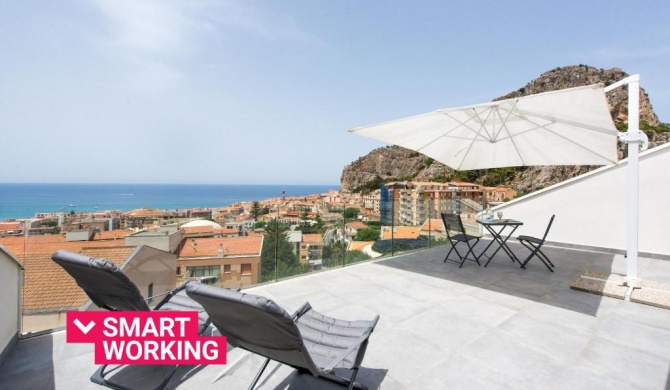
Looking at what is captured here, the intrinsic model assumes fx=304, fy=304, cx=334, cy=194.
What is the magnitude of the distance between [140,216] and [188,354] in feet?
6.20

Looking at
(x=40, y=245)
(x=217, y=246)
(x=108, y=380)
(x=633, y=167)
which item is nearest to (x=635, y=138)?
(x=633, y=167)

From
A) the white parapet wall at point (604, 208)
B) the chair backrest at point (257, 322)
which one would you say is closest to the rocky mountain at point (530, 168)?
the white parapet wall at point (604, 208)

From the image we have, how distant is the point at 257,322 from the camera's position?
1.45 m

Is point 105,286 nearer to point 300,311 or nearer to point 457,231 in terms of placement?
point 300,311

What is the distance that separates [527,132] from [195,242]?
16.6ft

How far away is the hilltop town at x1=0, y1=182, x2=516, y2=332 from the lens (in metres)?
2.63

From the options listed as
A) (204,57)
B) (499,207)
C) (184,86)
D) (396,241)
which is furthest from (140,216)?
(499,207)

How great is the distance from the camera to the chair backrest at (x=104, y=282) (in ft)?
6.03

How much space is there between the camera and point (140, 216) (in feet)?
11.0

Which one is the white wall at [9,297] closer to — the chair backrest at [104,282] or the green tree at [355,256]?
the chair backrest at [104,282]

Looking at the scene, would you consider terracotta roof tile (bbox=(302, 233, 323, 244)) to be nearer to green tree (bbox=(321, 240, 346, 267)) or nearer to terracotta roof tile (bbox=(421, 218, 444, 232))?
green tree (bbox=(321, 240, 346, 267))

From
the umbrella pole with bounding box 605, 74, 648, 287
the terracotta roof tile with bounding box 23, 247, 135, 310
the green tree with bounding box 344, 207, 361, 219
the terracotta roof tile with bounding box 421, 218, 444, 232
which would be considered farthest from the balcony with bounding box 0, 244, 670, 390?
the terracotta roof tile with bounding box 421, 218, 444, 232

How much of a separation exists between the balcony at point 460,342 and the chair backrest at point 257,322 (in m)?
0.57

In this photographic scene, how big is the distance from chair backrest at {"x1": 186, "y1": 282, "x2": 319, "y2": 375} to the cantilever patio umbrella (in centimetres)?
344
